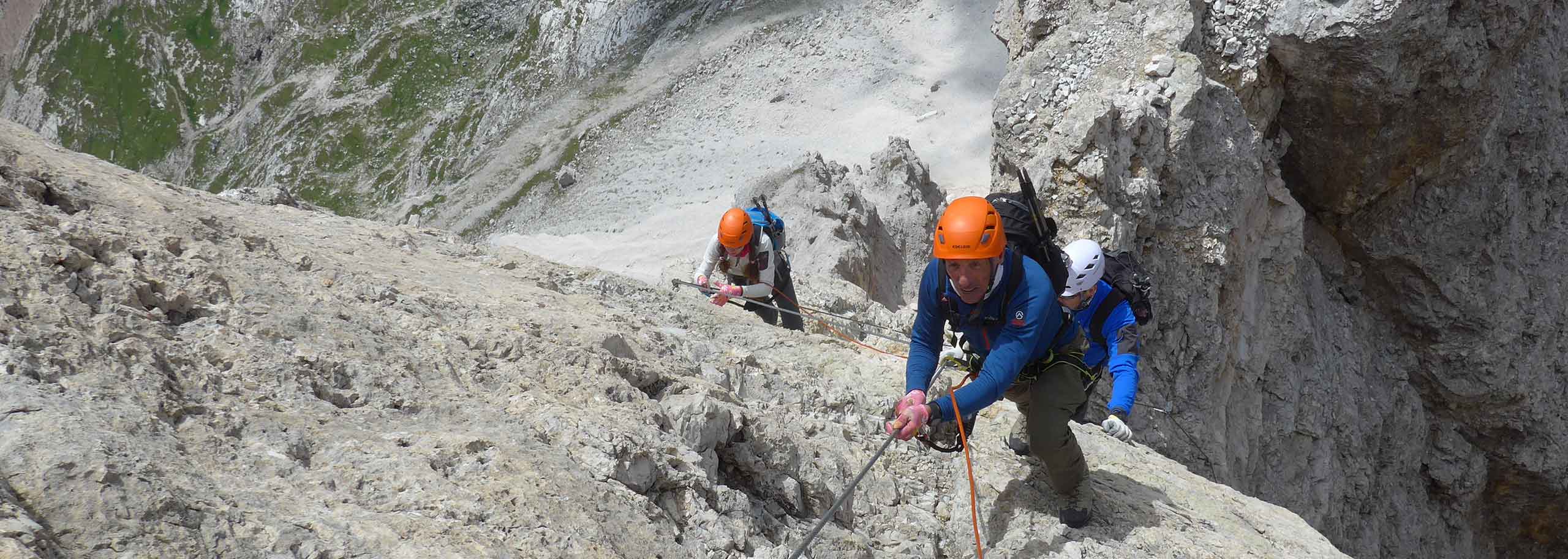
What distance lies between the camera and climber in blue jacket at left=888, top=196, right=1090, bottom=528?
620 centimetres

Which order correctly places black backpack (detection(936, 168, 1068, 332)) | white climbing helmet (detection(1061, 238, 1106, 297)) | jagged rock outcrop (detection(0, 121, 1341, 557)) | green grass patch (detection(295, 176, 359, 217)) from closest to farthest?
Result: jagged rock outcrop (detection(0, 121, 1341, 557)), black backpack (detection(936, 168, 1068, 332)), white climbing helmet (detection(1061, 238, 1106, 297)), green grass patch (detection(295, 176, 359, 217))

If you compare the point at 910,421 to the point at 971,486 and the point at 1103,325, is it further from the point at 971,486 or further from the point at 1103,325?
the point at 1103,325

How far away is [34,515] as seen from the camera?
3.61m

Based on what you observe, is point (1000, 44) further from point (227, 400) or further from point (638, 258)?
point (227, 400)

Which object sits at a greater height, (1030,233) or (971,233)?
(971,233)

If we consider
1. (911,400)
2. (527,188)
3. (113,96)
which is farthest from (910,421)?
(113,96)

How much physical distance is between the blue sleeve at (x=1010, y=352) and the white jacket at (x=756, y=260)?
6565mm

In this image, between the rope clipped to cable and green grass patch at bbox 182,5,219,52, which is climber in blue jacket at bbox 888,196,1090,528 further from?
green grass patch at bbox 182,5,219,52

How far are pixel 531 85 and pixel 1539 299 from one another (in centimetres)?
5321

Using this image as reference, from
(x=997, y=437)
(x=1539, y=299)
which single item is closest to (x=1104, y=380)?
(x=997, y=437)

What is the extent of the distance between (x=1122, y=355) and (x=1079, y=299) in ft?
1.95

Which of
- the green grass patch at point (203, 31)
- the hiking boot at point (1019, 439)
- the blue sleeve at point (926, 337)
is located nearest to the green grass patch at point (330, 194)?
the green grass patch at point (203, 31)

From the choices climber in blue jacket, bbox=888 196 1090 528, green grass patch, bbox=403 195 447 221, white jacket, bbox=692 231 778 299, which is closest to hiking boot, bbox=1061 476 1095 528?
climber in blue jacket, bbox=888 196 1090 528

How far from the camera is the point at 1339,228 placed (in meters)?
18.4
